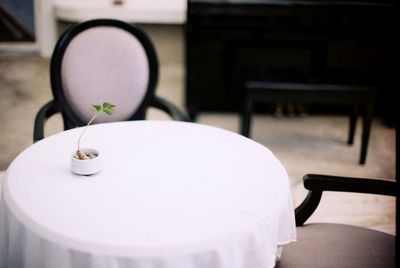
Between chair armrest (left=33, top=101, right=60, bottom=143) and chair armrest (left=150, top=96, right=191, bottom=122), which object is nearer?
chair armrest (left=33, top=101, right=60, bottom=143)

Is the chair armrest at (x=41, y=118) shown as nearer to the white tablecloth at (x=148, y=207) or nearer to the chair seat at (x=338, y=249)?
the white tablecloth at (x=148, y=207)

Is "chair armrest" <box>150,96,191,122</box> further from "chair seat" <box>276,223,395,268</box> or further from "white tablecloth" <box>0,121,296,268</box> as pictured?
"chair seat" <box>276,223,395,268</box>

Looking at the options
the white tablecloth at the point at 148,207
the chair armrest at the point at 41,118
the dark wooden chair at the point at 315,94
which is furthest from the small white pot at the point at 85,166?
the dark wooden chair at the point at 315,94

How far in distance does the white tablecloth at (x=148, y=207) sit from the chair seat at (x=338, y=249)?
0.21ft

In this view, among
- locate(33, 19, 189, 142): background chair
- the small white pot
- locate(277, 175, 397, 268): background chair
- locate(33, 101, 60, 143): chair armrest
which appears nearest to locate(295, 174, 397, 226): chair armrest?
locate(277, 175, 397, 268): background chair

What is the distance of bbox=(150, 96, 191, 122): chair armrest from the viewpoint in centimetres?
214

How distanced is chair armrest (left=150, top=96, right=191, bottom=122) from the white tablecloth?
0.46 meters

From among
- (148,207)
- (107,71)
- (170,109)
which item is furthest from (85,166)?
(107,71)

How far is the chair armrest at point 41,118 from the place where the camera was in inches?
76.7

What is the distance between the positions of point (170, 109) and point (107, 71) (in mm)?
343

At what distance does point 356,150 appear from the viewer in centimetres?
348

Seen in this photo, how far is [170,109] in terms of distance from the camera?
7.20 ft

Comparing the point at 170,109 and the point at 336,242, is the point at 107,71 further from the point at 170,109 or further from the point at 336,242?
the point at 336,242

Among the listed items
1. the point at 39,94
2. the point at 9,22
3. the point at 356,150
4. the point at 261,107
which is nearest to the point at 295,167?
the point at 356,150
